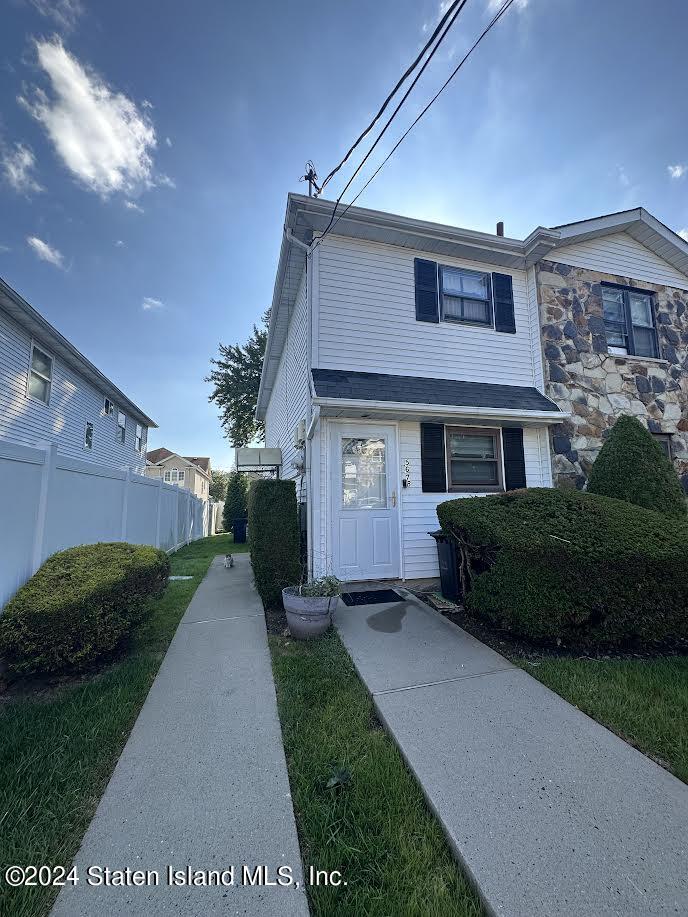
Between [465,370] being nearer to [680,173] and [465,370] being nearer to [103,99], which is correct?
[680,173]

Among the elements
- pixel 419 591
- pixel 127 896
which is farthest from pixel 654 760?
pixel 419 591

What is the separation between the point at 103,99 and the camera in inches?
230

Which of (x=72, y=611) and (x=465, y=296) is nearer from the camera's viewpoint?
(x=72, y=611)

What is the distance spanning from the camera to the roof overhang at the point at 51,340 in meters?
8.69

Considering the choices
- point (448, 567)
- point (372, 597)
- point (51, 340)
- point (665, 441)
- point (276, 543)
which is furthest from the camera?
point (51, 340)

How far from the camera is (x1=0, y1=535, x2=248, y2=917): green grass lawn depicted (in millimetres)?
1529

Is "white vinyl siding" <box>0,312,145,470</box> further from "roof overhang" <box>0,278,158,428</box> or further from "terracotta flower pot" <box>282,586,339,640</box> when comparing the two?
"terracotta flower pot" <box>282,586,339,640</box>

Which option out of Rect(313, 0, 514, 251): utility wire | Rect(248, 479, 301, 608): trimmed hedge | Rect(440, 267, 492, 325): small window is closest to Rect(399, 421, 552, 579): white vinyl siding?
Rect(248, 479, 301, 608): trimmed hedge

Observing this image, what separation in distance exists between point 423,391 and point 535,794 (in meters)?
4.90

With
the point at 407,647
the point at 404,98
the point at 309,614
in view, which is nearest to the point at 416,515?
the point at 407,647

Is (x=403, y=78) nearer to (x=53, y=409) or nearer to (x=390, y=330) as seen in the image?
(x=390, y=330)

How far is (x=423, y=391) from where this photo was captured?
589cm

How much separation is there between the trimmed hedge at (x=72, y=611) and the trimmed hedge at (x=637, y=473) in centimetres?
604

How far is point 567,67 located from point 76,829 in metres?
8.50
